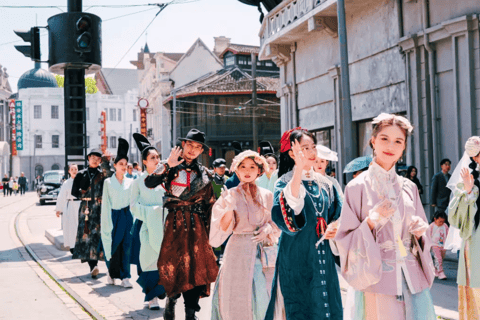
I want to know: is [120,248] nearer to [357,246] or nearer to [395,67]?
[357,246]

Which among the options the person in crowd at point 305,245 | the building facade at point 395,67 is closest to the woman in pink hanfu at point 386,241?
the person in crowd at point 305,245

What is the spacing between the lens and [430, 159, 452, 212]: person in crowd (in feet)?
37.2

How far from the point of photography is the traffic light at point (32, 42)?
519 inches

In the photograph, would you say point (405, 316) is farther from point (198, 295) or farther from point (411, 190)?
point (198, 295)

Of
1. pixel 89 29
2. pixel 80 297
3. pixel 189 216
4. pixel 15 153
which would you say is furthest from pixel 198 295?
pixel 15 153

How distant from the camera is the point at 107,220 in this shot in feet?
28.6

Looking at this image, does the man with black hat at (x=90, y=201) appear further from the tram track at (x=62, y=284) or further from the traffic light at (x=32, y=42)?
the traffic light at (x=32, y=42)

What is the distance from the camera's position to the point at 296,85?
790 inches

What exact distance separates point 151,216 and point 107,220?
1989 millimetres

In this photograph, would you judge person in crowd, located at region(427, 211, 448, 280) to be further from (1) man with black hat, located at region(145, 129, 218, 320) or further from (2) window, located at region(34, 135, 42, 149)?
(2) window, located at region(34, 135, 42, 149)

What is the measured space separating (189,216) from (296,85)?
1447 cm

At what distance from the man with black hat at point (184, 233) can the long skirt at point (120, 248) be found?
2379 mm

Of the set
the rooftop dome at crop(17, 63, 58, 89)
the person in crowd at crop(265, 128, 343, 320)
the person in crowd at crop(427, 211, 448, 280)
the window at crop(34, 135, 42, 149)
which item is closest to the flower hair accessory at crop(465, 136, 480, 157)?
the person in crowd at crop(265, 128, 343, 320)

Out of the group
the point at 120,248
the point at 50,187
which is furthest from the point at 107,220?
the point at 50,187
